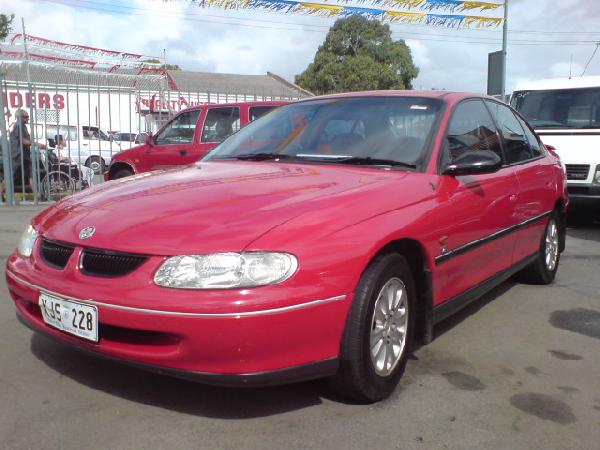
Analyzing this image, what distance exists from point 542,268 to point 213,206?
11.1 feet

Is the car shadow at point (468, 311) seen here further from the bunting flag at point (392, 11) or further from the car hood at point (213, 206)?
the bunting flag at point (392, 11)

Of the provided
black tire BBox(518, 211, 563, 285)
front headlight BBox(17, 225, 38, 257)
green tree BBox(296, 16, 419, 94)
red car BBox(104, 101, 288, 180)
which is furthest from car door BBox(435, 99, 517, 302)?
green tree BBox(296, 16, 419, 94)

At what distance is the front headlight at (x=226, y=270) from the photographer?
95.7 inches

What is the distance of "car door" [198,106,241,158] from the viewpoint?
910 centimetres

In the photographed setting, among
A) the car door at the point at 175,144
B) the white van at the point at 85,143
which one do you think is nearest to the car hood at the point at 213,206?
the car door at the point at 175,144

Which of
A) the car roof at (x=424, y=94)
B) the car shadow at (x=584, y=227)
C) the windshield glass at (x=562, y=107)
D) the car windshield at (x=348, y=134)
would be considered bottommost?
the car shadow at (x=584, y=227)

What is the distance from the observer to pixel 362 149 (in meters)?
3.63

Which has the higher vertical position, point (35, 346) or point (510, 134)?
point (510, 134)

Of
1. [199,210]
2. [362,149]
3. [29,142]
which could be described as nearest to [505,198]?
[362,149]

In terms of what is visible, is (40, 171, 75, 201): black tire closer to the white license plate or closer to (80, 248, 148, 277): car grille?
the white license plate

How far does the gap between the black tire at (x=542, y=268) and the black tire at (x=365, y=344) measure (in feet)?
8.23

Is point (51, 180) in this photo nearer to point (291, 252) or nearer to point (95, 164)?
point (95, 164)

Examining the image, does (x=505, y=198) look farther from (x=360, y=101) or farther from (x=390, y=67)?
(x=390, y=67)

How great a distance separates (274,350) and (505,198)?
2.26 metres
